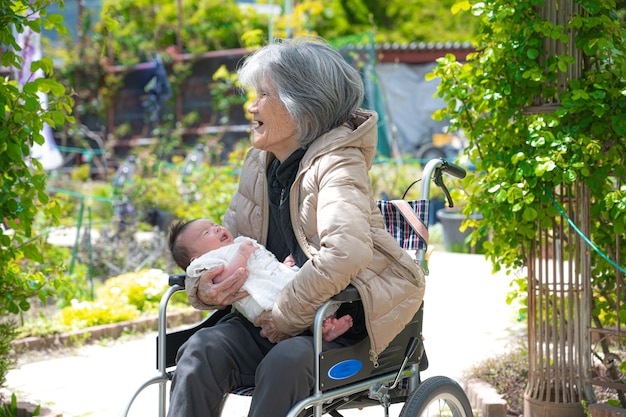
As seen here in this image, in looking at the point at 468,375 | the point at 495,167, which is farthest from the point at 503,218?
the point at 468,375

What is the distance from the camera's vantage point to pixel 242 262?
2637 millimetres

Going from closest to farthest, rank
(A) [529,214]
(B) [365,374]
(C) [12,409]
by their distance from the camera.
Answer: (B) [365,374]
(A) [529,214]
(C) [12,409]

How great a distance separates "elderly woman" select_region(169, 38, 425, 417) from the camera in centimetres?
244

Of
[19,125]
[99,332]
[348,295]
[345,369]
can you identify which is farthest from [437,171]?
[99,332]

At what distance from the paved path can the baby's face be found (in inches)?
59.3

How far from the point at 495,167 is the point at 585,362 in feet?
2.98

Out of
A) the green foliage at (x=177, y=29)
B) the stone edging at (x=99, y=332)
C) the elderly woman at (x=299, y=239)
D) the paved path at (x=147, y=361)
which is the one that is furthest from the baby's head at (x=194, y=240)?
the green foliage at (x=177, y=29)

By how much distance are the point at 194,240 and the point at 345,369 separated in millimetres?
645

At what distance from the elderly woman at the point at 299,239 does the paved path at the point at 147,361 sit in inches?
57.3

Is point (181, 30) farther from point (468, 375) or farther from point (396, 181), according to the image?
point (468, 375)

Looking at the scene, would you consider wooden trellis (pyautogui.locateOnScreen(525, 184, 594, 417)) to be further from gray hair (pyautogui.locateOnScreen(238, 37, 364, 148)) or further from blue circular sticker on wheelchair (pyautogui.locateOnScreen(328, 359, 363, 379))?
blue circular sticker on wheelchair (pyautogui.locateOnScreen(328, 359, 363, 379))

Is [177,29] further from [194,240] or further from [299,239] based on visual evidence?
[299,239]

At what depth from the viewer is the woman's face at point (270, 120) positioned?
277 centimetres

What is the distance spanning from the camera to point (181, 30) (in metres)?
16.5
